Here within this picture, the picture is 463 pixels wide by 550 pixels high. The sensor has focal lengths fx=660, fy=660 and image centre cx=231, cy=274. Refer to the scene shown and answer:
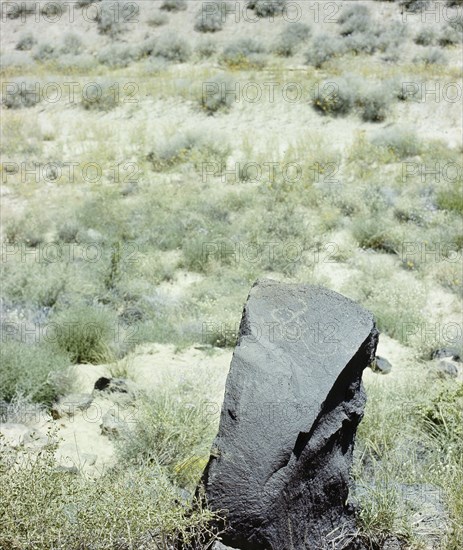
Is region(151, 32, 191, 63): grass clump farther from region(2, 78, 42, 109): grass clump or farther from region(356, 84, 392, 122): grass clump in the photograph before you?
region(356, 84, 392, 122): grass clump

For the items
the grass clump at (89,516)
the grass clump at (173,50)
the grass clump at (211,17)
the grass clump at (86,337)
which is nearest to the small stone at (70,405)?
the grass clump at (86,337)

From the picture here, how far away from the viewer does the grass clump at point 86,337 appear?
624cm

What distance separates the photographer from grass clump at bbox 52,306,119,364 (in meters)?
6.24

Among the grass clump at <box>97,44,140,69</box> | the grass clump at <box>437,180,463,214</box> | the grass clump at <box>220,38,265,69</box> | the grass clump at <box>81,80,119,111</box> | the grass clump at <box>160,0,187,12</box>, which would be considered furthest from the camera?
the grass clump at <box>160,0,187,12</box>

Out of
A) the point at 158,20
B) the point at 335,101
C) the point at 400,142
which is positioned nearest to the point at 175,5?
the point at 158,20

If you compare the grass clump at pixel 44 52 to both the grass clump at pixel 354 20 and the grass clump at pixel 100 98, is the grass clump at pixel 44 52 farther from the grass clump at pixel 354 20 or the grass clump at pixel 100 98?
the grass clump at pixel 354 20

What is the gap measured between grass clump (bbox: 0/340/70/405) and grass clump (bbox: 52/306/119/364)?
1.39 feet

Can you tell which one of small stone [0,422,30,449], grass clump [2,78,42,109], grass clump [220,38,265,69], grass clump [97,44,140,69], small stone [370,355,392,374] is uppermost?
small stone [0,422,30,449]

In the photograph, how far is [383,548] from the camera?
366 cm

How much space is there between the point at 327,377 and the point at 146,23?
20.1m

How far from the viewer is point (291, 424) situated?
3326 millimetres

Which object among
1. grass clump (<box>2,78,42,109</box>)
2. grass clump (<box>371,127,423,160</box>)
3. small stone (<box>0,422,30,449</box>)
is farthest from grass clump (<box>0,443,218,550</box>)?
grass clump (<box>2,78,42,109</box>)

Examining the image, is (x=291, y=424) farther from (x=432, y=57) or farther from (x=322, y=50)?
(x=432, y=57)

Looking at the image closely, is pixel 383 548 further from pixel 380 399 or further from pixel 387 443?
pixel 380 399
